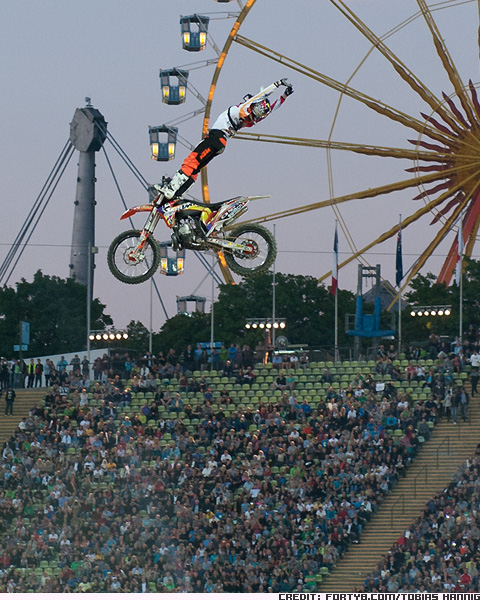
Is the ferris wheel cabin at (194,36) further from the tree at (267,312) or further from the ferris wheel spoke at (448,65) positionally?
the tree at (267,312)

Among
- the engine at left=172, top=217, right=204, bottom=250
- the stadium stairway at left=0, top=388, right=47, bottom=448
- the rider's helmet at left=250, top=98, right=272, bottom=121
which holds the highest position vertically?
the rider's helmet at left=250, top=98, right=272, bottom=121

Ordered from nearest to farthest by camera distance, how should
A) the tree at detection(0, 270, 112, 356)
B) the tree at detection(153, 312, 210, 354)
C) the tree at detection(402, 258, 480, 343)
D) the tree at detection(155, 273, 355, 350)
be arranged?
the tree at detection(402, 258, 480, 343), the tree at detection(153, 312, 210, 354), the tree at detection(155, 273, 355, 350), the tree at detection(0, 270, 112, 356)

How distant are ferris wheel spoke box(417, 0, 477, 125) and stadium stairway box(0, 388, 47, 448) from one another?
20.7 m

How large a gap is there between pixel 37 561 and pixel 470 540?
571 inches

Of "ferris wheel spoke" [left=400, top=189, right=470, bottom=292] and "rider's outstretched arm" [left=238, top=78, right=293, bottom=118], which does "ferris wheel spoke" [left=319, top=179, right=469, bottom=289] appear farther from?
"rider's outstretched arm" [left=238, top=78, right=293, bottom=118]

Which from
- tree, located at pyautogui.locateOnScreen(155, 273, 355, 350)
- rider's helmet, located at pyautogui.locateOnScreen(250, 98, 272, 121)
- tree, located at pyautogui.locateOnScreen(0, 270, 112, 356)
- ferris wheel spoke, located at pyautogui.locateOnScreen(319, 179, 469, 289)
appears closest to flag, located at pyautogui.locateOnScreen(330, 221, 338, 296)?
ferris wheel spoke, located at pyautogui.locateOnScreen(319, 179, 469, 289)

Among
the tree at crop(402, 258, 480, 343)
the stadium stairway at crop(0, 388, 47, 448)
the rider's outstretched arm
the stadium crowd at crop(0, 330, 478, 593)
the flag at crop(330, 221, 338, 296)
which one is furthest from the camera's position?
the tree at crop(402, 258, 480, 343)

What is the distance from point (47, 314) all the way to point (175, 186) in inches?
2751

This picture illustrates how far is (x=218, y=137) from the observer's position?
3972cm

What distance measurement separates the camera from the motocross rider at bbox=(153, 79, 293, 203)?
3928 centimetres

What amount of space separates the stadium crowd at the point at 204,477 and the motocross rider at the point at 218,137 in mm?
16963

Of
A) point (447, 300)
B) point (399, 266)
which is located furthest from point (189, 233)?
point (447, 300)

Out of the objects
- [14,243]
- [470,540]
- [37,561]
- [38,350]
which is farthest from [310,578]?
[38,350]

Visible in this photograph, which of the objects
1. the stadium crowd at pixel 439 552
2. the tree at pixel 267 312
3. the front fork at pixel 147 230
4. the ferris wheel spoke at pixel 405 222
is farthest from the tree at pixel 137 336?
the front fork at pixel 147 230
